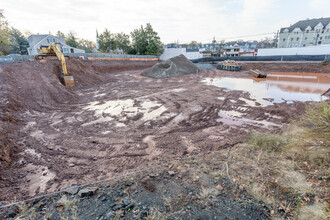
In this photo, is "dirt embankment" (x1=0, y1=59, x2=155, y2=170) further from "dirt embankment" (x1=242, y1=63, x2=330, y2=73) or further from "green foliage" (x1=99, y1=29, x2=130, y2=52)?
"green foliage" (x1=99, y1=29, x2=130, y2=52)

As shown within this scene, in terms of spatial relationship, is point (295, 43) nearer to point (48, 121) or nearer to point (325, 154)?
point (325, 154)

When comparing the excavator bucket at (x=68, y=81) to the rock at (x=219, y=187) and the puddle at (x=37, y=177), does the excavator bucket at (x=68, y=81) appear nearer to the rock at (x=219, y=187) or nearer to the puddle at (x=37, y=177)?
the puddle at (x=37, y=177)

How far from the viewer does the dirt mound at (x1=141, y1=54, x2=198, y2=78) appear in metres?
21.4

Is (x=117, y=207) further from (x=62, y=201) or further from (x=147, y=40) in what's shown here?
(x=147, y=40)

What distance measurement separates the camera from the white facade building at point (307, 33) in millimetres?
42969

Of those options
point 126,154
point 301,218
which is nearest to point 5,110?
point 126,154

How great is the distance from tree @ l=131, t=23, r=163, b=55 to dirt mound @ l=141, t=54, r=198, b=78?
1694 centimetres

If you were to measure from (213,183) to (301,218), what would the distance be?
1534 mm

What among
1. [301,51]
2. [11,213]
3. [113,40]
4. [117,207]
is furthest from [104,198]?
[113,40]

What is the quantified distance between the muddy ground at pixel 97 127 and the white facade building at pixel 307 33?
5090 centimetres

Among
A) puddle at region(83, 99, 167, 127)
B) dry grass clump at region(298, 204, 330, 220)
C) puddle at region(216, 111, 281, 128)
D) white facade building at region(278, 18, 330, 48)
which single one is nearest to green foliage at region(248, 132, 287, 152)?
dry grass clump at region(298, 204, 330, 220)

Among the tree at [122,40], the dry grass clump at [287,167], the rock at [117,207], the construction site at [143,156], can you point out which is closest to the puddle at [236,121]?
the construction site at [143,156]

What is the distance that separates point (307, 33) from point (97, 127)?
203ft

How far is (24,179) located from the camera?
4188 mm
